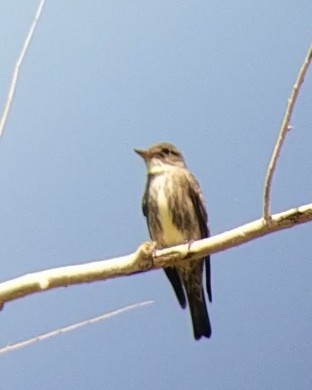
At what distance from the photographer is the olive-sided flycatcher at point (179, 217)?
2.95 meters

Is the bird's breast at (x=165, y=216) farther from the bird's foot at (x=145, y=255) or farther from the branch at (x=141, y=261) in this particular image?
the bird's foot at (x=145, y=255)

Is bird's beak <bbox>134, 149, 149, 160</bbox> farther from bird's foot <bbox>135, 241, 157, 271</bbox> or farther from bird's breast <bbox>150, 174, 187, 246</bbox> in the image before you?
bird's foot <bbox>135, 241, 157, 271</bbox>

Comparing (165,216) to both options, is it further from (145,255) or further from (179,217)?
(145,255)

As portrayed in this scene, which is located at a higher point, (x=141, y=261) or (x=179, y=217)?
(x=179, y=217)

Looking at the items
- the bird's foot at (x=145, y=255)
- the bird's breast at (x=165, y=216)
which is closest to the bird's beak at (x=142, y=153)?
the bird's breast at (x=165, y=216)

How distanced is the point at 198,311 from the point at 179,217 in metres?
0.34

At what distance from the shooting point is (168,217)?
2945 mm

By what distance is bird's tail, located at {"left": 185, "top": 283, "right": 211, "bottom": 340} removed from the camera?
3002 millimetres

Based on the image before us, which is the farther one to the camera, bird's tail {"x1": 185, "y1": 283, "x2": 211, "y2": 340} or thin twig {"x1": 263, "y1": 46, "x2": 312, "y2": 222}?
bird's tail {"x1": 185, "y1": 283, "x2": 211, "y2": 340}

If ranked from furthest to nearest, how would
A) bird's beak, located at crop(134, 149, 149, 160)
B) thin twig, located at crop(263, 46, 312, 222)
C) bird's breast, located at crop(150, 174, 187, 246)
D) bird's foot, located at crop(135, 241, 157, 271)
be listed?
bird's beak, located at crop(134, 149, 149, 160) → bird's breast, located at crop(150, 174, 187, 246) → bird's foot, located at crop(135, 241, 157, 271) → thin twig, located at crop(263, 46, 312, 222)

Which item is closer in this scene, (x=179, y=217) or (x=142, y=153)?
(x=179, y=217)

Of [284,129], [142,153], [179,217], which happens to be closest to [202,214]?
[179,217]

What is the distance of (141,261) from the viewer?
169cm

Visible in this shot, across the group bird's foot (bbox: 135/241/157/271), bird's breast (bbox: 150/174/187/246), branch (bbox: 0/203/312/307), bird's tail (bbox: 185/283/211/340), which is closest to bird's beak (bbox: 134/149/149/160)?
bird's breast (bbox: 150/174/187/246)
